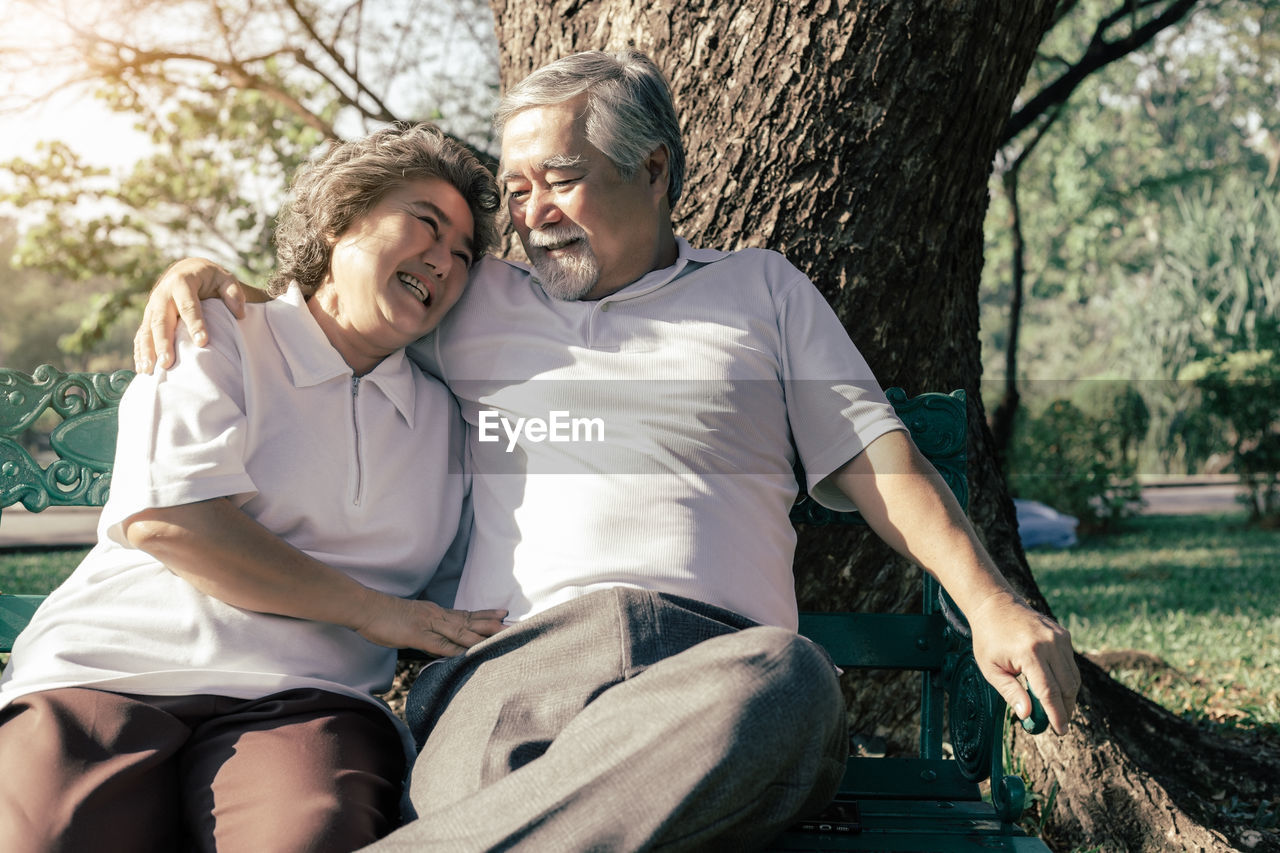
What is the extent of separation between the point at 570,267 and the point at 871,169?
3.60 ft

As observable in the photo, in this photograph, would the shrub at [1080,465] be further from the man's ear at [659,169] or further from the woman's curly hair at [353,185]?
the woman's curly hair at [353,185]

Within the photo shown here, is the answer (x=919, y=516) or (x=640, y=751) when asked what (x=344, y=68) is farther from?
(x=640, y=751)

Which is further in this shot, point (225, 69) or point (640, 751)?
point (225, 69)

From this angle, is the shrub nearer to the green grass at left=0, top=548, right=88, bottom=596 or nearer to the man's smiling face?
the green grass at left=0, top=548, right=88, bottom=596

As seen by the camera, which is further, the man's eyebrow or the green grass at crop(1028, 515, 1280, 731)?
the green grass at crop(1028, 515, 1280, 731)

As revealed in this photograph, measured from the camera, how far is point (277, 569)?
214 centimetres

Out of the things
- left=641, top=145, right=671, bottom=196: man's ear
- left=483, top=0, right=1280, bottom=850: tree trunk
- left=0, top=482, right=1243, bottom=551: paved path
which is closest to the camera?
left=641, top=145, right=671, bottom=196: man's ear

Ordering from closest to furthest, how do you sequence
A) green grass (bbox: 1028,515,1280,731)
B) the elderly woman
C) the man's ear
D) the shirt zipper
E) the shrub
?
the elderly woman < the shirt zipper < the man's ear < green grass (bbox: 1028,515,1280,731) < the shrub

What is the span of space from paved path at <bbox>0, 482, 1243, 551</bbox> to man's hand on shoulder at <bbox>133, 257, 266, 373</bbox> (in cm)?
910

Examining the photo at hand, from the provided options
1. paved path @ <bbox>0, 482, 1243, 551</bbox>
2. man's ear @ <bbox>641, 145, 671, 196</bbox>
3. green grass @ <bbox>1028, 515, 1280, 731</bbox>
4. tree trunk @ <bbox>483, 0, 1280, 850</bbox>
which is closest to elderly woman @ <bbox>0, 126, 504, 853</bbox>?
man's ear @ <bbox>641, 145, 671, 196</bbox>

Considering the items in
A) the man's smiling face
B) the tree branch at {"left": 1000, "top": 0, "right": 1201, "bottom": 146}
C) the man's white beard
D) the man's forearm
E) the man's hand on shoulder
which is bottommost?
the man's forearm

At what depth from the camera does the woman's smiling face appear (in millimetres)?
2406

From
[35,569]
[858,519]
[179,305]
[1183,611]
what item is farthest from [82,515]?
[858,519]

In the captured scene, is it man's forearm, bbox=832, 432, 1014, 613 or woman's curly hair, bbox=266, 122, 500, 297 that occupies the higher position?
woman's curly hair, bbox=266, 122, 500, 297
